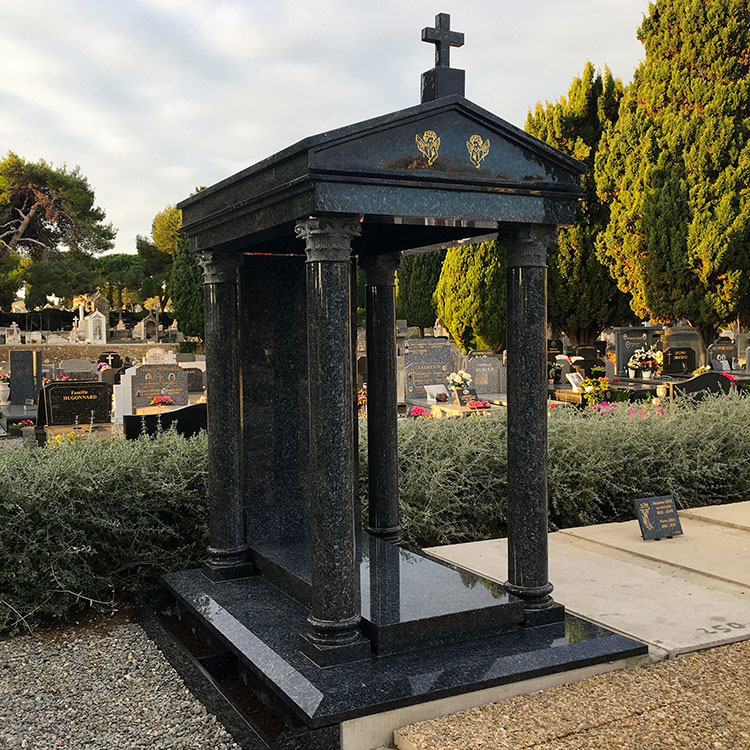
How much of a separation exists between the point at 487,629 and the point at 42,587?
275cm

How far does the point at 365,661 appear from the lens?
11.1ft

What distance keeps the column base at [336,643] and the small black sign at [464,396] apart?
11.4 metres

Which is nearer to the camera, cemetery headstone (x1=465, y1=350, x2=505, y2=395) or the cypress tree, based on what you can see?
cemetery headstone (x1=465, y1=350, x2=505, y2=395)

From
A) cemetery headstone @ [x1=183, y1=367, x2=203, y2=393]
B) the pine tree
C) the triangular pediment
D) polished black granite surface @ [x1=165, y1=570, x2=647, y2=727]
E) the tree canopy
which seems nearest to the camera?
polished black granite surface @ [x1=165, y1=570, x2=647, y2=727]

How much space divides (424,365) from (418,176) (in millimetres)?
13725

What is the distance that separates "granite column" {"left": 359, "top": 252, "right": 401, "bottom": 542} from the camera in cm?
487

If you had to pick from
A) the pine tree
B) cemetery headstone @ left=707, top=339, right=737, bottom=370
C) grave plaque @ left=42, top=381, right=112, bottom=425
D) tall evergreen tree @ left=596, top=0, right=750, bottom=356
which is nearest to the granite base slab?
grave plaque @ left=42, top=381, right=112, bottom=425

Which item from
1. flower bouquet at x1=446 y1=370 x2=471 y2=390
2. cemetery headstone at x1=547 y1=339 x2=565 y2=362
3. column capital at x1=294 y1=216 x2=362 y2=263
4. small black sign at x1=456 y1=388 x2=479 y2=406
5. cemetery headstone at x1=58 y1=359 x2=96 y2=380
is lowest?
small black sign at x1=456 y1=388 x2=479 y2=406

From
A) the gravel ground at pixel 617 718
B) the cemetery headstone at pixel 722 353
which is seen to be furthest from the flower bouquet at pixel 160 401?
the cemetery headstone at pixel 722 353

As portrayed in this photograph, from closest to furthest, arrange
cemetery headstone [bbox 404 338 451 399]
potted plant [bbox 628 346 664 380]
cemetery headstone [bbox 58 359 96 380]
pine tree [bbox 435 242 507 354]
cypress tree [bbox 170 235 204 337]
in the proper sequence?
cemetery headstone [bbox 404 338 451 399] → potted plant [bbox 628 346 664 380] → cemetery headstone [bbox 58 359 96 380] → pine tree [bbox 435 242 507 354] → cypress tree [bbox 170 235 204 337]

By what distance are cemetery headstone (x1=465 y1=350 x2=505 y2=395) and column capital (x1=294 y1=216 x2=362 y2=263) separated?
15764 millimetres

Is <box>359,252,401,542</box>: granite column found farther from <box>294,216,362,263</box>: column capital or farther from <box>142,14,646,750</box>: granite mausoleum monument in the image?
<box>294,216,362,263</box>: column capital

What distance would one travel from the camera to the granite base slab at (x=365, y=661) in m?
3.07

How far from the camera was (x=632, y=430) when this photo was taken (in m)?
7.60
